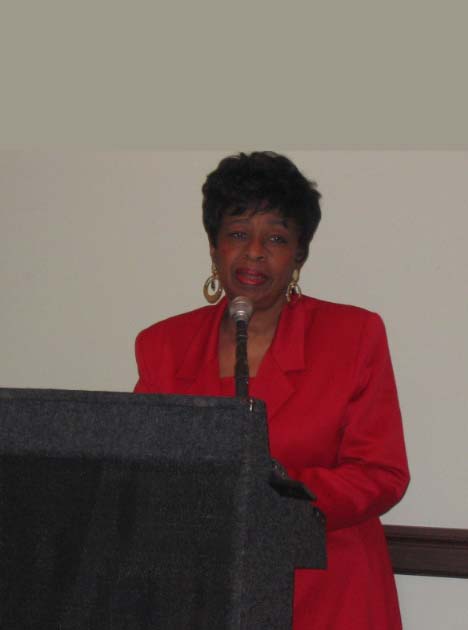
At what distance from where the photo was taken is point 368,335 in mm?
2047

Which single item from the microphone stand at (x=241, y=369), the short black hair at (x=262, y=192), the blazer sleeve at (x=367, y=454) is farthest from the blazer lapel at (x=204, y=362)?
the microphone stand at (x=241, y=369)

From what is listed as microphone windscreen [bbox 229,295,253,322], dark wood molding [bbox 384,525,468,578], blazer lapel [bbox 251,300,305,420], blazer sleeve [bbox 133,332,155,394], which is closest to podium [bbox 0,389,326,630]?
microphone windscreen [bbox 229,295,253,322]

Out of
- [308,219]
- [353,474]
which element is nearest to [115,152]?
[308,219]

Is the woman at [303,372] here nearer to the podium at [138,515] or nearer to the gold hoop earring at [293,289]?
Result: the gold hoop earring at [293,289]

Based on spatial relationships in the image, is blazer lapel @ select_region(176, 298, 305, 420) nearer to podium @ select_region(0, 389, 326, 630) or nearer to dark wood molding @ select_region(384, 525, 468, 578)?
dark wood molding @ select_region(384, 525, 468, 578)

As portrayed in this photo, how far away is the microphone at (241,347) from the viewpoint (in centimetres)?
133

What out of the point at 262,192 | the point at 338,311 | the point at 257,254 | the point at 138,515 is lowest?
the point at 138,515

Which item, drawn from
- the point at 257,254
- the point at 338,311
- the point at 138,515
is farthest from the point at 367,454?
the point at 138,515

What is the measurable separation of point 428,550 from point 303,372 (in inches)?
30.1

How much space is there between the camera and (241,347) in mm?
1411

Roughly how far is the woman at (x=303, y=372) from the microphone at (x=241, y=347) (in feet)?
1.18

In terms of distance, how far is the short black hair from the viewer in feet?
7.06

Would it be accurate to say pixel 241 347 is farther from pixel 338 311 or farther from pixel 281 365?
pixel 338 311

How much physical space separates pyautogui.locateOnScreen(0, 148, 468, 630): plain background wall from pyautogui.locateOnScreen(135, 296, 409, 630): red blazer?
470 millimetres
